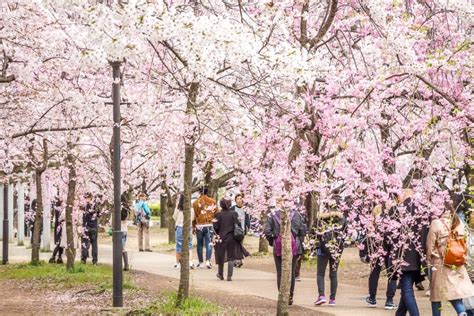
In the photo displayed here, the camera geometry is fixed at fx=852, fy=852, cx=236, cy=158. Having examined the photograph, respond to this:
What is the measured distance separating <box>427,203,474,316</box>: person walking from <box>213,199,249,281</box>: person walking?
7.30m

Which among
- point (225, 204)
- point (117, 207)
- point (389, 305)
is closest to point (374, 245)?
point (389, 305)

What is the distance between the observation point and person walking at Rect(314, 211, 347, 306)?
12.8m

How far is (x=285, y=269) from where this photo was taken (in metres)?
11.2

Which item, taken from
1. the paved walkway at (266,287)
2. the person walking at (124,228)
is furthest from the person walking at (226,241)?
the person walking at (124,228)

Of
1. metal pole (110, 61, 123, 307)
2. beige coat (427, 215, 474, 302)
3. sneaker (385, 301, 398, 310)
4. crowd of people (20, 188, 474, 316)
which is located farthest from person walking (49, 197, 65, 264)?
beige coat (427, 215, 474, 302)

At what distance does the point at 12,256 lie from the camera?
25922 millimetres

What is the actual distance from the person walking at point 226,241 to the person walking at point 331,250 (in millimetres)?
3709

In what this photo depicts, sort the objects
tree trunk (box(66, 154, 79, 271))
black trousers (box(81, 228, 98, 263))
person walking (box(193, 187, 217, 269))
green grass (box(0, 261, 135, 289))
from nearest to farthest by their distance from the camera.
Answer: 1. green grass (box(0, 261, 135, 289))
2. tree trunk (box(66, 154, 79, 271))
3. person walking (box(193, 187, 217, 269))
4. black trousers (box(81, 228, 98, 263))

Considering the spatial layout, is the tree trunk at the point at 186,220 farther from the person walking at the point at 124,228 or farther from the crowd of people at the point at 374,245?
the person walking at the point at 124,228

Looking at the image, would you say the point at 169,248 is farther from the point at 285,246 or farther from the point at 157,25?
the point at 157,25

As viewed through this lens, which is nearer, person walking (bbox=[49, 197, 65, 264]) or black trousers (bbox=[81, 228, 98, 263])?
black trousers (bbox=[81, 228, 98, 263])

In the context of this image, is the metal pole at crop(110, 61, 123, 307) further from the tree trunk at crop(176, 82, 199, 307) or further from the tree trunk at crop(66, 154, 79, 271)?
the tree trunk at crop(66, 154, 79, 271)

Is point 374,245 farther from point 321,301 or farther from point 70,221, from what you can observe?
point 70,221

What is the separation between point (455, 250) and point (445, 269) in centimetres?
26
